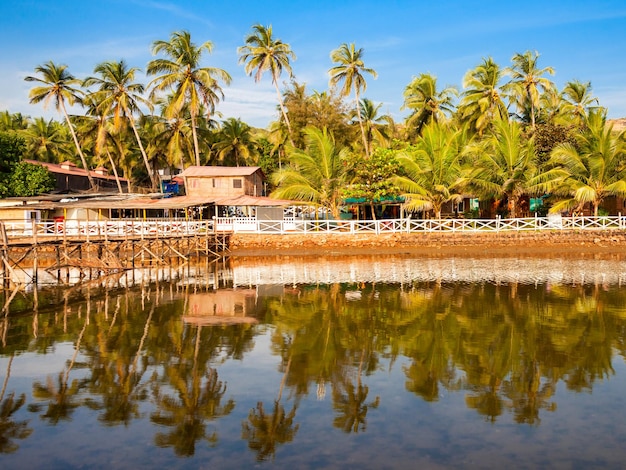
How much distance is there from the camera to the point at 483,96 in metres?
47.1

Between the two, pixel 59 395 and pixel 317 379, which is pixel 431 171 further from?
pixel 59 395

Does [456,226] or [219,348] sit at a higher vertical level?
[456,226]

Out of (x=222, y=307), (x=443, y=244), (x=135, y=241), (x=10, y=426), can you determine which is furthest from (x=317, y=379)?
(x=443, y=244)

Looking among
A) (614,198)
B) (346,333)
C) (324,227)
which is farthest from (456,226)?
(346,333)

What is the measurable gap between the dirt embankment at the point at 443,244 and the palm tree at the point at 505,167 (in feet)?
11.3

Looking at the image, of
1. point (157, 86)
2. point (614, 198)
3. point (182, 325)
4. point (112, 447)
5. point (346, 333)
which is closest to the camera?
point (112, 447)

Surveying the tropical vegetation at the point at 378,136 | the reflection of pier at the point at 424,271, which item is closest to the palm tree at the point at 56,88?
the tropical vegetation at the point at 378,136

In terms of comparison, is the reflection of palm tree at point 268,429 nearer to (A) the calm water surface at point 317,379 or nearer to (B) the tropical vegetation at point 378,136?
(A) the calm water surface at point 317,379

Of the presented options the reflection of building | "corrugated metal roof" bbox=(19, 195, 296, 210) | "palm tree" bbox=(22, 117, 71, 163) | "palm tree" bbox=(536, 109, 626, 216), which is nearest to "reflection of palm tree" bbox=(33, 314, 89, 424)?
the reflection of building

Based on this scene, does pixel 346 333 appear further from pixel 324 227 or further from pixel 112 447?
pixel 324 227

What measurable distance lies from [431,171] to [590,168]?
9987 millimetres

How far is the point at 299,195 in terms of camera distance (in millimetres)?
40375

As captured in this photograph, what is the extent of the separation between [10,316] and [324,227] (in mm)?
25455

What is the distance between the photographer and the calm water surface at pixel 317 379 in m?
8.74
